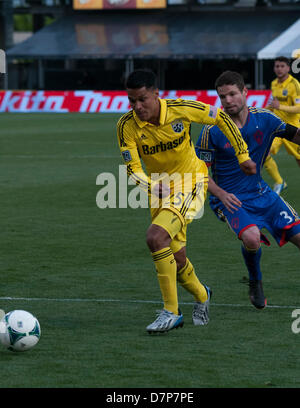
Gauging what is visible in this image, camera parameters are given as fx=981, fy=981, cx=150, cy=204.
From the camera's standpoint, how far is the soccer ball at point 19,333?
20.4ft

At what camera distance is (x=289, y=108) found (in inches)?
593

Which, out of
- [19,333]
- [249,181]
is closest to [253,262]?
[249,181]

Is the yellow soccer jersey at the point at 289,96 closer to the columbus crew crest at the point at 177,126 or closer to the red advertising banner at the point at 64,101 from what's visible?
the columbus crew crest at the point at 177,126

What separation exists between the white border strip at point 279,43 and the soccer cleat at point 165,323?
3325cm

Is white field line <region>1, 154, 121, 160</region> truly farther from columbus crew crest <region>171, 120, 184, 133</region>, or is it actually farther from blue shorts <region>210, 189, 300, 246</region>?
columbus crew crest <region>171, 120, 184, 133</region>

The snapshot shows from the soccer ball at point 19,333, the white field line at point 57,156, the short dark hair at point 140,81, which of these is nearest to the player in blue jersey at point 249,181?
the short dark hair at point 140,81

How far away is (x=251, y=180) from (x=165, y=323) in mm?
1597

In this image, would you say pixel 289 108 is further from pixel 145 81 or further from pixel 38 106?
pixel 38 106

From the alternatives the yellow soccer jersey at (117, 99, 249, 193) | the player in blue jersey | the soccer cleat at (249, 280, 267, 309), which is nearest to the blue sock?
the player in blue jersey

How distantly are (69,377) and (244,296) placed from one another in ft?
8.97

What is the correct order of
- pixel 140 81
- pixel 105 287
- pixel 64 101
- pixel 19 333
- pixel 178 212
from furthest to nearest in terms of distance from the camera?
pixel 64 101 < pixel 105 287 < pixel 178 212 < pixel 140 81 < pixel 19 333

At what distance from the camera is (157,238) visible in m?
6.91

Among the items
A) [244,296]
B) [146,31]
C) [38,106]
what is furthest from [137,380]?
[146,31]

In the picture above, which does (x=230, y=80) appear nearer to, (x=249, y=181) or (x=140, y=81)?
(x=249, y=181)
